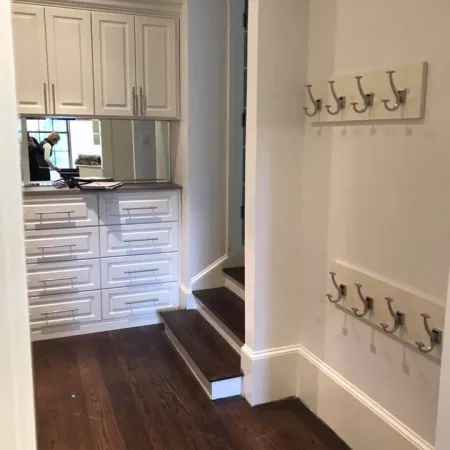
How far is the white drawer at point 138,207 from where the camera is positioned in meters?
3.25

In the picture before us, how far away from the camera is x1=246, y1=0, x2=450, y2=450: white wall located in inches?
65.2

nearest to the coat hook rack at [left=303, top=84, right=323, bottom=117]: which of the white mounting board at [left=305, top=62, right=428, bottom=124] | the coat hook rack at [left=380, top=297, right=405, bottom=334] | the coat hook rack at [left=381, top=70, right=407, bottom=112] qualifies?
the white mounting board at [left=305, top=62, right=428, bottom=124]

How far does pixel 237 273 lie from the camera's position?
3.41 meters

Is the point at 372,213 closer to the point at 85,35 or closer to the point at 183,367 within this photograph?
the point at 183,367

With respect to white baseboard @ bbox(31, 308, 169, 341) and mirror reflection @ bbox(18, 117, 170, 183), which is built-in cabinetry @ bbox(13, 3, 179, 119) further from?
white baseboard @ bbox(31, 308, 169, 341)

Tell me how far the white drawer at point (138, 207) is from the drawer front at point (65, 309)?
21.0 inches

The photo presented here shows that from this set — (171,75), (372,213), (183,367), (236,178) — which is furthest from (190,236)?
(372,213)

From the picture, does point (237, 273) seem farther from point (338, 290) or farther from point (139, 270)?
point (338, 290)

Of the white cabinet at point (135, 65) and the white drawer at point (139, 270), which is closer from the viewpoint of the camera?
the white cabinet at point (135, 65)

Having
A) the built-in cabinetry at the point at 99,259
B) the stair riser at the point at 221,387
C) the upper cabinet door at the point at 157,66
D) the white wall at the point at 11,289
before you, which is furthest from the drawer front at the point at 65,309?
the white wall at the point at 11,289

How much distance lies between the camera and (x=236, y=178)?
3.43 meters

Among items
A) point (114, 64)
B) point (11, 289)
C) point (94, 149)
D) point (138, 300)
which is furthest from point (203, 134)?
point (11, 289)

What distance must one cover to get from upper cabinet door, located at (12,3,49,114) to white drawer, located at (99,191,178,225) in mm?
714

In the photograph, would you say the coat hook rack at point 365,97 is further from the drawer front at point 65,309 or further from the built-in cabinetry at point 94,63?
the drawer front at point 65,309
